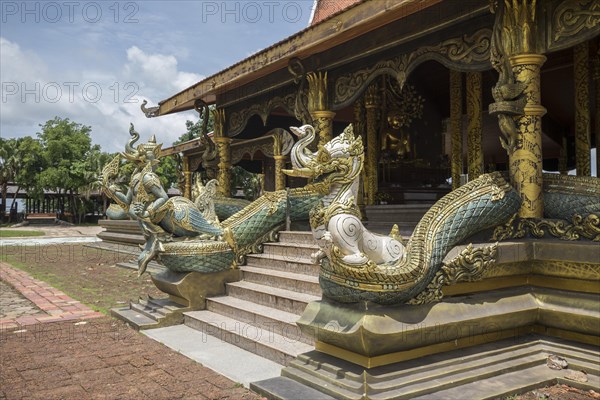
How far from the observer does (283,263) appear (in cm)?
623

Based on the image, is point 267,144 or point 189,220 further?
point 267,144

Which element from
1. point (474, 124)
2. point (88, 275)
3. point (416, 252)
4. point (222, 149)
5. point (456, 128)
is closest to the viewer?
point (416, 252)

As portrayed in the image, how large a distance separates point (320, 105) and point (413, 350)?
14.6 ft

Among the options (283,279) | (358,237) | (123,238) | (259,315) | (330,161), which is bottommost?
(259,315)

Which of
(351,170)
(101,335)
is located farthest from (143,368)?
(351,170)

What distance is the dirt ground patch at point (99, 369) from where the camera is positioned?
12.7 feet

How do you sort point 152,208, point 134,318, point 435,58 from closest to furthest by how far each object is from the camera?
1. point 435,58
2. point 134,318
3. point 152,208

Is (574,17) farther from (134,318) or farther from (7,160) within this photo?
(7,160)

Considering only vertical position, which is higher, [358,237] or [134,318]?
[358,237]

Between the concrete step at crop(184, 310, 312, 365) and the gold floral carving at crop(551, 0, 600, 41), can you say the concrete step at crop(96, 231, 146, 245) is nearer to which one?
the concrete step at crop(184, 310, 312, 365)

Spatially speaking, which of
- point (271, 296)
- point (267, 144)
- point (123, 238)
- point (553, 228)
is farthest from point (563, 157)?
point (123, 238)

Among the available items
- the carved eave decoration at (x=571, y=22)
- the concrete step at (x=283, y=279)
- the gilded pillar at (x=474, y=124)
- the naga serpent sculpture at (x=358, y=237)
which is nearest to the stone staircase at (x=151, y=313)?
the concrete step at (x=283, y=279)

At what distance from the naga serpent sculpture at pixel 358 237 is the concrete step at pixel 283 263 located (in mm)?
1855

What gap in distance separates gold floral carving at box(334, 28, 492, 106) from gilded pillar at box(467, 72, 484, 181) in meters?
1.63
